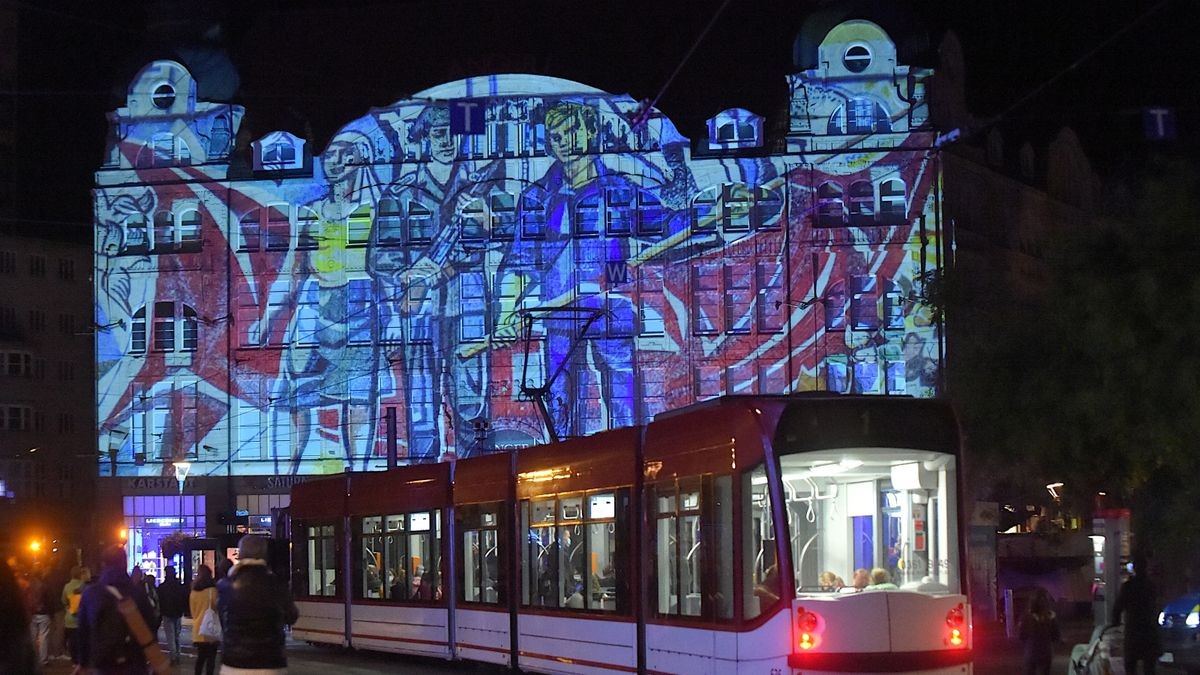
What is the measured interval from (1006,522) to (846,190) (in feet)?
40.1

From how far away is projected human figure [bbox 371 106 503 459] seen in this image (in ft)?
197

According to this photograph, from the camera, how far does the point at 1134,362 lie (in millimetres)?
25703

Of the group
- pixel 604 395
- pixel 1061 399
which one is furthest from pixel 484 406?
pixel 1061 399

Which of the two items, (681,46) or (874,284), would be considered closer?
(874,284)

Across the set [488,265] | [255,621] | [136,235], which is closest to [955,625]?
[255,621]

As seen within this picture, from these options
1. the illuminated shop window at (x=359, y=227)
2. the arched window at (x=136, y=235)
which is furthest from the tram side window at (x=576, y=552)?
the arched window at (x=136, y=235)

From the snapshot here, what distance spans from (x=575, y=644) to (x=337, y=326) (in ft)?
137

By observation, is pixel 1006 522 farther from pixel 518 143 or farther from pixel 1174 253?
pixel 1174 253

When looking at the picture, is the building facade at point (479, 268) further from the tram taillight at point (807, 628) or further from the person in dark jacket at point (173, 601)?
the tram taillight at point (807, 628)

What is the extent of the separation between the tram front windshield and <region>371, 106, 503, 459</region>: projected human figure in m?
44.5

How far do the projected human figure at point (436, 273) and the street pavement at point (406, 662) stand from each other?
25808 millimetres

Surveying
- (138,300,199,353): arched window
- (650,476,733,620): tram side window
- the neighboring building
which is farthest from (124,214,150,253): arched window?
(650,476,733,620): tram side window

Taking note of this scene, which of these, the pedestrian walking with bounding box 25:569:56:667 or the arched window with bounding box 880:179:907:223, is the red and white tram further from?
the arched window with bounding box 880:179:907:223

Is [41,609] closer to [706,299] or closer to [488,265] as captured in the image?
[488,265]
